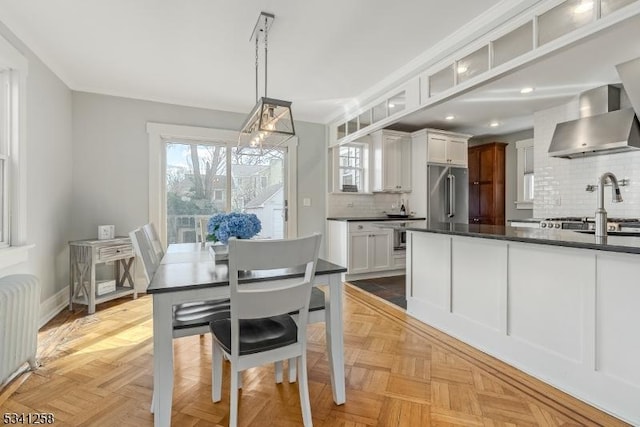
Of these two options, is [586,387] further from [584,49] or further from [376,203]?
[376,203]

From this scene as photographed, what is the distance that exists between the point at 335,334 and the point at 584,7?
7.30 ft

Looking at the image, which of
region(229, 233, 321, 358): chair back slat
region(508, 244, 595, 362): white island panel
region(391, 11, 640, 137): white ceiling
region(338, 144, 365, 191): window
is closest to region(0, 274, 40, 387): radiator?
region(229, 233, 321, 358): chair back slat

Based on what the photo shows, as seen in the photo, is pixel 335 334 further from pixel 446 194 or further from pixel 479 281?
pixel 446 194

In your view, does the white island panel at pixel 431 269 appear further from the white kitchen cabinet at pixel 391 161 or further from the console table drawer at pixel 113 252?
the console table drawer at pixel 113 252

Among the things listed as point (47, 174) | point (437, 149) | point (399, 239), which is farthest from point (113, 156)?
point (437, 149)

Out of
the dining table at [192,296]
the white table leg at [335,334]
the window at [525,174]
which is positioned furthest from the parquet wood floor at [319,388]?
the window at [525,174]

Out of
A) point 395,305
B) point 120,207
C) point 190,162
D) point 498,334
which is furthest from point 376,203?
point 120,207

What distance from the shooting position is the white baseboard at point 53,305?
2.90 metres

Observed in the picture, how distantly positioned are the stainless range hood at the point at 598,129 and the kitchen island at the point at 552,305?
6.53ft

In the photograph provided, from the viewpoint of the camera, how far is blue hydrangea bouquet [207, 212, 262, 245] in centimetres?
195

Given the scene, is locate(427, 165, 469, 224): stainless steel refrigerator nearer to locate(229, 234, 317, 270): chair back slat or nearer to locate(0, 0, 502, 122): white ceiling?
locate(0, 0, 502, 122): white ceiling

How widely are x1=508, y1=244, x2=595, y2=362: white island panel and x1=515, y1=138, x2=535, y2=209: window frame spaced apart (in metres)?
3.93

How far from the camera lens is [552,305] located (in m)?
1.91

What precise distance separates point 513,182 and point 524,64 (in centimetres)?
434
